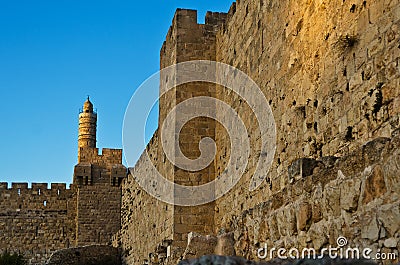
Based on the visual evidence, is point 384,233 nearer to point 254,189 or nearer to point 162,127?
point 254,189

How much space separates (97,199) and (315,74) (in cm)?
1800

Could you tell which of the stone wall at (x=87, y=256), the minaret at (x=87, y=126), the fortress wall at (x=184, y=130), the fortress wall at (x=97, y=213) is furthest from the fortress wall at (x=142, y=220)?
the minaret at (x=87, y=126)

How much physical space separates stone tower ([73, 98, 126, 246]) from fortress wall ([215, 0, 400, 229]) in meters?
14.0

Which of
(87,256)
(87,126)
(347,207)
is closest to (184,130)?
(347,207)

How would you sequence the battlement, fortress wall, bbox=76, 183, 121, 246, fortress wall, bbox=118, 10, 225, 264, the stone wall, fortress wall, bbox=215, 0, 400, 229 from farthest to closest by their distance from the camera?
the battlement → fortress wall, bbox=76, 183, 121, 246 → the stone wall → fortress wall, bbox=118, 10, 225, 264 → fortress wall, bbox=215, 0, 400, 229

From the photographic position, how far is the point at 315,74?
6.74 metres

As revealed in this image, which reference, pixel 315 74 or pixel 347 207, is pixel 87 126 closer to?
pixel 315 74

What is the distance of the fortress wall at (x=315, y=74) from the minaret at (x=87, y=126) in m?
33.7

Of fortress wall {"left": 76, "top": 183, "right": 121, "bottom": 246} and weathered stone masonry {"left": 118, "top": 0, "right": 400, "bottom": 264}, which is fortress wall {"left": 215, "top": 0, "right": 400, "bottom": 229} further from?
fortress wall {"left": 76, "top": 183, "right": 121, "bottom": 246}

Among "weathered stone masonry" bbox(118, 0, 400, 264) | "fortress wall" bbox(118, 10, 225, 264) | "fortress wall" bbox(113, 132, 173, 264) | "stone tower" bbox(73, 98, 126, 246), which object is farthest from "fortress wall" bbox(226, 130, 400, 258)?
"stone tower" bbox(73, 98, 126, 246)

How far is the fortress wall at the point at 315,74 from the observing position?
526 cm

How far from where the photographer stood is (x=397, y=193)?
2.92 meters

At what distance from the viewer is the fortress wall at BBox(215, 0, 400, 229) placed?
17.3ft

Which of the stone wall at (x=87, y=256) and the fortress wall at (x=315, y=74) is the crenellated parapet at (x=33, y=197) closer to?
the stone wall at (x=87, y=256)
